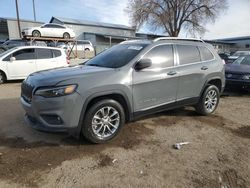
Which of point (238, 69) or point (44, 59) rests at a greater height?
point (44, 59)

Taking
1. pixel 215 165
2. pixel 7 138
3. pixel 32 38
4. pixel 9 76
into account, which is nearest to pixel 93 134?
→ pixel 7 138

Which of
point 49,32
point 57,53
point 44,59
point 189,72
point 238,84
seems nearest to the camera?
point 189,72

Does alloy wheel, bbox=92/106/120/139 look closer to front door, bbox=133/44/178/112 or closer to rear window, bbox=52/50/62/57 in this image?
front door, bbox=133/44/178/112

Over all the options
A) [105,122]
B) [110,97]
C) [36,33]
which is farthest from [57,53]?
[36,33]

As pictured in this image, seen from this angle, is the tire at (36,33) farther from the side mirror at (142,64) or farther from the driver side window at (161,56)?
the side mirror at (142,64)

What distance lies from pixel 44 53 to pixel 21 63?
116 cm

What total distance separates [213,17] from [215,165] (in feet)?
142

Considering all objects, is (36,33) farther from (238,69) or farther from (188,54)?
(188,54)

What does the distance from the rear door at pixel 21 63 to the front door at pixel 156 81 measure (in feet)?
26.3

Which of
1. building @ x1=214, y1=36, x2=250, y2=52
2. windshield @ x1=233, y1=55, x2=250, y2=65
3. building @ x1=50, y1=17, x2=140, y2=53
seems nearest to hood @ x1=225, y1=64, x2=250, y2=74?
windshield @ x1=233, y1=55, x2=250, y2=65

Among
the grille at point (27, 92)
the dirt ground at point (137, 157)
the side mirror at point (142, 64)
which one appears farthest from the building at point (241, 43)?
the grille at point (27, 92)

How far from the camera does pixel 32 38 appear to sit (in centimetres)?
2053

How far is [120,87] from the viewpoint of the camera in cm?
427

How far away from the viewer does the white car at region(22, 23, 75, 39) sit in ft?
67.1
